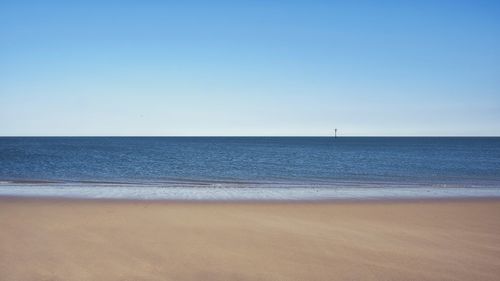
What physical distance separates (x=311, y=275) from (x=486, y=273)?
300cm

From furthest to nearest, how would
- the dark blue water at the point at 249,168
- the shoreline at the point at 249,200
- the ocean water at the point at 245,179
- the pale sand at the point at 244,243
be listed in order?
the dark blue water at the point at 249,168 < the ocean water at the point at 245,179 < the shoreline at the point at 249,200 < the pale sand at the point at 244,243

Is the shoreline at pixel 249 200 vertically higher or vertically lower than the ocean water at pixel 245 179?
higher

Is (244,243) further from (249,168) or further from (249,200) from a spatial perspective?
(249,168)

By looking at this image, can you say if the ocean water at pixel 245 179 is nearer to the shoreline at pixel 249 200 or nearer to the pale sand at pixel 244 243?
the shoreline at pixel 249 200

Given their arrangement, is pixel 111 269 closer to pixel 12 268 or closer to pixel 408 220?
pixel 12 268

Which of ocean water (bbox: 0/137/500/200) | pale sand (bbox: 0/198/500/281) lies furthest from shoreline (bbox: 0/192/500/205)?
pale sand (bbox: 0/198/500/281)

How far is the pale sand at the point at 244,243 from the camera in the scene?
21.6 feet

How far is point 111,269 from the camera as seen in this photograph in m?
6.59

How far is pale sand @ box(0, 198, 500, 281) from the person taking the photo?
259 inches

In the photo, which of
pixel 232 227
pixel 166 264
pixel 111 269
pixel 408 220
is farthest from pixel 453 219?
pixel 111 269

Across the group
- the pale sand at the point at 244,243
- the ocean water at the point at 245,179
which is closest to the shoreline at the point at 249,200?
the ocean water at the point at 245,179

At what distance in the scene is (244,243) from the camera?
27.4ft

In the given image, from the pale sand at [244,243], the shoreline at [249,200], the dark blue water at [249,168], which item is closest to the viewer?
the pale sand at [244,243]

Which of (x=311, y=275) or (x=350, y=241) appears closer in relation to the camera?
(x=311, y=275)
